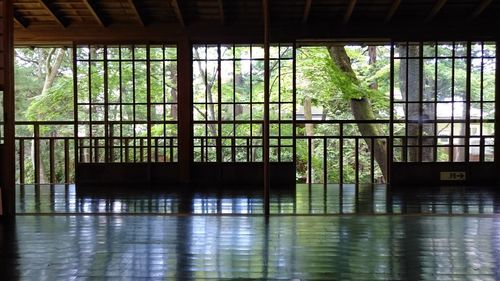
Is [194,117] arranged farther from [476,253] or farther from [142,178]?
[476,253]

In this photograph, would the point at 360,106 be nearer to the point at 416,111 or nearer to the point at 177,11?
the point at 416,111

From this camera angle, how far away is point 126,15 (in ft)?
21.6

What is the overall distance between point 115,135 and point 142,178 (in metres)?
0.78

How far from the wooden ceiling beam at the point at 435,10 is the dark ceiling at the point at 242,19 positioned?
0.04 feet

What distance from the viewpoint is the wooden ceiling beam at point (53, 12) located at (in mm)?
6092

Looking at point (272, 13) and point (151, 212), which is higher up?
point (272, 13)

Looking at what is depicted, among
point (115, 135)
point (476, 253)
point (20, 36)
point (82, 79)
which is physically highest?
point (20, 36)

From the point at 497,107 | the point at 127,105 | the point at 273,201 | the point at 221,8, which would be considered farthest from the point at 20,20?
the point at 497,107

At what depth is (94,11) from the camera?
629 cm

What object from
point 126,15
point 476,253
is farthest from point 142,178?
point 476,253

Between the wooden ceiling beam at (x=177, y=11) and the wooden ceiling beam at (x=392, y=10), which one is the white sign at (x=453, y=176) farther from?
the wooden ceiling beam at (x=177, y=11)

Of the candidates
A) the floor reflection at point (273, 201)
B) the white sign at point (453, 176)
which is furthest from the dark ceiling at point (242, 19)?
the floor reflection at point (273, 201)

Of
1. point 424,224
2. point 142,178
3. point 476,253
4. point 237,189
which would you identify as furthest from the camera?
point 142,178

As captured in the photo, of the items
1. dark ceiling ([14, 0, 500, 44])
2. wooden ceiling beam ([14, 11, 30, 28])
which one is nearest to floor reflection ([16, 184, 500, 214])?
dark ceiling ([14, 0, 500, 44])
